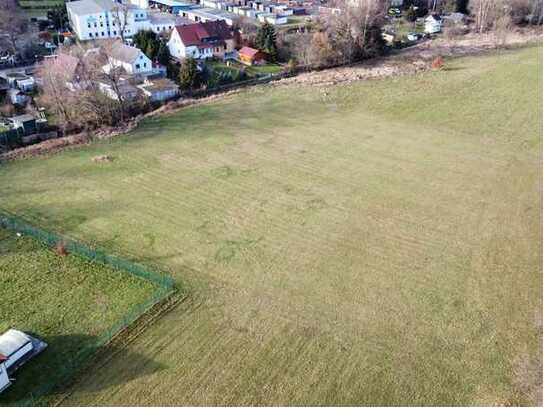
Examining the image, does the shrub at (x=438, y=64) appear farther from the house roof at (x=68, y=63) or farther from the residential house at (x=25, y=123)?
the residential house at (x=25, y=123)

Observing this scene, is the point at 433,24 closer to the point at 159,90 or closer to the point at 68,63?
the point at 159,90

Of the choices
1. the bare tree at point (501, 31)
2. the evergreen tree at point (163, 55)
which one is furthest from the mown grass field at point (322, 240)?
the bare tree at point (501, 31)

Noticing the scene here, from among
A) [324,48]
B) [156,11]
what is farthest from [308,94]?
[156,11]

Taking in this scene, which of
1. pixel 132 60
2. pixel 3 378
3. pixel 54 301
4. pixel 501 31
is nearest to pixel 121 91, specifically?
pixel 132 60

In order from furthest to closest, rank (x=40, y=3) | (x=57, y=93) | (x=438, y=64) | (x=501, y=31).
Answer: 1. (x=40, y=3)
2. (x=501, y=31)
3. (x=438, y=64)
4. (x=57, y=93)

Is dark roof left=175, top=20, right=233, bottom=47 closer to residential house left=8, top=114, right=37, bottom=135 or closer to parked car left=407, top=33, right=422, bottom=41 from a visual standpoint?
residential house left=8, top=114, right=37, bottom=135
